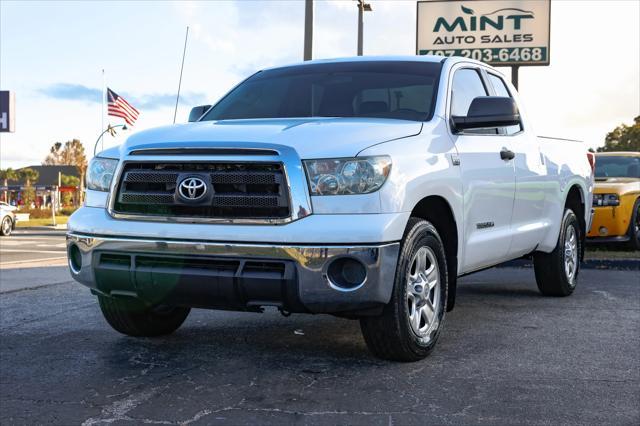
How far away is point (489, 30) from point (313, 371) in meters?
22.8

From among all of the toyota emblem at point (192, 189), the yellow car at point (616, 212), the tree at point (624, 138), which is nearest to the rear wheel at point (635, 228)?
the yellow car at point (616, 212)

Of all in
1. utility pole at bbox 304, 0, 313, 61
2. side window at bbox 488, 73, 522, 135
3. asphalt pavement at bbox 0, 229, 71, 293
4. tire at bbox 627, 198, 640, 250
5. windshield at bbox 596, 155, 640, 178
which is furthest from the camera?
utility pole at bbox 304, 0, 313, 61

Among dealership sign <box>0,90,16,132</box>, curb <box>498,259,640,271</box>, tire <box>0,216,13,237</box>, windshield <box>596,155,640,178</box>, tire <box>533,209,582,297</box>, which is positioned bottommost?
tire <box>0,216,13,237</box>

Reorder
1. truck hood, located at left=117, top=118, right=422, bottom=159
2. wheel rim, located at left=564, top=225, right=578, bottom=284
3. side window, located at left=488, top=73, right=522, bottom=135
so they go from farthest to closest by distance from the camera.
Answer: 1. wheel rim, located at left=564, top=225, right=578, bottom=284
2. side window, located at left=488, top=73, right=522, bottom=135
3. truck hood, located at left=117, top=118, right=422, bottom=159

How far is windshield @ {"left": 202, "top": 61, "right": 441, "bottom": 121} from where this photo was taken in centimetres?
527

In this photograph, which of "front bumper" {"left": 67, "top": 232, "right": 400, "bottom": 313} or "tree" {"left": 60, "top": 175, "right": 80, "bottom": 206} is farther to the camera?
"tree" {"left": 60, "top": 175, "right": 80, "bottom": 206}

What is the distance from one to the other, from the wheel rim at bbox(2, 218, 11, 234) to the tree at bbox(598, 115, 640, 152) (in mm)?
52343

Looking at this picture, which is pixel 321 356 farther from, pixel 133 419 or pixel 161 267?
pixel 133 419

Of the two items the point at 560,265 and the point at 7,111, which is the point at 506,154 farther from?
the point at 7,111

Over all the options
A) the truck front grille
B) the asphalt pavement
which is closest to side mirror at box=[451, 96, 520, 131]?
the truck front grille

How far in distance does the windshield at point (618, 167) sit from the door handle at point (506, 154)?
26.0ft

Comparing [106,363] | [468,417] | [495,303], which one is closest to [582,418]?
[468,417]

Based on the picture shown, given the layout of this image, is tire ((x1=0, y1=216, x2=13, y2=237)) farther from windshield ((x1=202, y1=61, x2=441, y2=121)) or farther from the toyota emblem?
the toyota emblem

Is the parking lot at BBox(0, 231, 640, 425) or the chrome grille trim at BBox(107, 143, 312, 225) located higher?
the chrome grille trim at BBox(107, 143, 312, 225)
